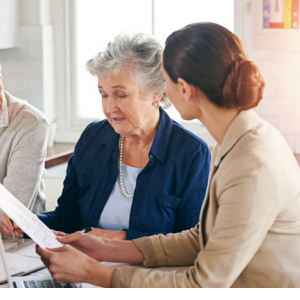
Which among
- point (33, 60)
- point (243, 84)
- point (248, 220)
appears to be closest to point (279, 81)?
point (33, 60)

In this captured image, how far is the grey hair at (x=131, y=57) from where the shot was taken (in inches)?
73.0

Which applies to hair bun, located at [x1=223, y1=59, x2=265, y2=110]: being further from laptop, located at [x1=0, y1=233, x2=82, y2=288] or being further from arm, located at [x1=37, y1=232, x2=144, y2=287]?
laptop, located at [x1=0, y1=233, x2=82, y2=288]

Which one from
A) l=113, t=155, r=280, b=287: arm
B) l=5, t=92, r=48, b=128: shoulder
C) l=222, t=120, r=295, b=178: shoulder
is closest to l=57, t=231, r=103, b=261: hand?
l=113, t=155, r=280, b=287: arm

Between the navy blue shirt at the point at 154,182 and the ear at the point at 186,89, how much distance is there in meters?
0.54

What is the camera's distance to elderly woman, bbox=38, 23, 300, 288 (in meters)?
1.21

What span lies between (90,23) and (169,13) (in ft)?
1.53

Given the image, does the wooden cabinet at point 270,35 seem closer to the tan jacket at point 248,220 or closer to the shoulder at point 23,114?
the shoulder at point 23,114

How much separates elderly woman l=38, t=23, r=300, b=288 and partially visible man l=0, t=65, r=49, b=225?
763mm

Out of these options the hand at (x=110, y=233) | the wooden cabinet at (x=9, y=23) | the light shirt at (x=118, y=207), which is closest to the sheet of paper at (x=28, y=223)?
the hand at (x=110, y=233)

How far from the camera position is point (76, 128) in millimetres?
3465

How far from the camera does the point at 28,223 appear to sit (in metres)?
1.37

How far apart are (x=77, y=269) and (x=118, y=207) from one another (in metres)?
0.56

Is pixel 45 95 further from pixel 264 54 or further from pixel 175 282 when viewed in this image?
pixel 175 282

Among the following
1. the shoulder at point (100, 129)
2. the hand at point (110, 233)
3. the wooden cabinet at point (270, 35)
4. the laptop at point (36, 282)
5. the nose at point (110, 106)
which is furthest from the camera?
the wooden cabinet at point (270, 35)
